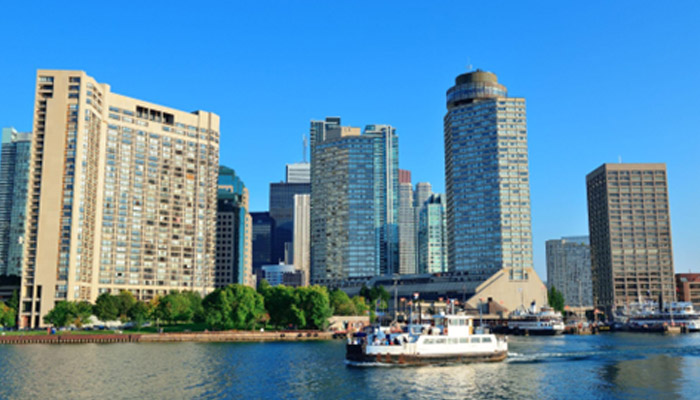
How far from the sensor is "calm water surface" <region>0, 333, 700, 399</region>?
9156cm

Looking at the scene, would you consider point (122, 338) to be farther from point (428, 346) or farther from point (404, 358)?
point (428, 346)

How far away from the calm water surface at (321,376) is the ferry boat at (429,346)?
2729 millimetres

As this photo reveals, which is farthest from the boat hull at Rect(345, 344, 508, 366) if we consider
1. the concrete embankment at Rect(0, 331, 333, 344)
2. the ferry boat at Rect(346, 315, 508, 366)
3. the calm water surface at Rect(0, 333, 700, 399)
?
the concrete embankment at Rect(0, 331, 333, 344)

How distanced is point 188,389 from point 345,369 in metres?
32.6

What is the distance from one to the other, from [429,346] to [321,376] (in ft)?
75.6

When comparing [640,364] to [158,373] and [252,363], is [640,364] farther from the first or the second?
[158,373]

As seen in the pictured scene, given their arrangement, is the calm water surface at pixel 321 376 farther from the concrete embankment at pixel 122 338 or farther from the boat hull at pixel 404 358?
the concrete embankment at pixel 122 338

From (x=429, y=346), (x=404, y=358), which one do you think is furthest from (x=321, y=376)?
(x=429, y=346)

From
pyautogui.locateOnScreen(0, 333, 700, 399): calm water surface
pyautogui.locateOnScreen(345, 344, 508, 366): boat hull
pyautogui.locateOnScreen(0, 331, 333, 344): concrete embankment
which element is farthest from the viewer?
pyautogui.locateOnScreen(0, 331, 333, 344): concrete embankment

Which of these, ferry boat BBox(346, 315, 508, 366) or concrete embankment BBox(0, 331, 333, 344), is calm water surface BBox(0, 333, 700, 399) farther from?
concrete embankment BBox(0, 331, 333, 344)

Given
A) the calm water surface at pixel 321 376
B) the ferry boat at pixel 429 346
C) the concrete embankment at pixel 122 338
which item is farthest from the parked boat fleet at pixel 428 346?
the concrete embankment at pixel 122 338

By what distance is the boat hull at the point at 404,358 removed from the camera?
119750 mm

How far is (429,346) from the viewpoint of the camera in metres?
122

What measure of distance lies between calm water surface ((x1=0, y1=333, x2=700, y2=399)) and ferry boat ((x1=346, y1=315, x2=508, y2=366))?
107 inches
